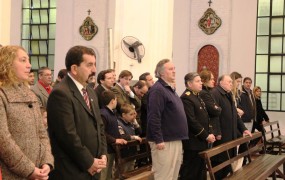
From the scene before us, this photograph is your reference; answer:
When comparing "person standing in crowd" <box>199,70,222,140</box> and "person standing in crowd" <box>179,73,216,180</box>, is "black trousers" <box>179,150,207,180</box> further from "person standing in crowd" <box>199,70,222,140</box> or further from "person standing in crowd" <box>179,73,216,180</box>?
"person standing in crowd" <box>199,70,222,140</box>

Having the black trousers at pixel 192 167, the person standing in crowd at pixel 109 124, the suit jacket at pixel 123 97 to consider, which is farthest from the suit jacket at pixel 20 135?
the suit jacket at pixel 123 97

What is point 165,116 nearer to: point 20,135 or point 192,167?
point 192,167

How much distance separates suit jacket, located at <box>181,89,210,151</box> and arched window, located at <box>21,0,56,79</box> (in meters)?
11.7

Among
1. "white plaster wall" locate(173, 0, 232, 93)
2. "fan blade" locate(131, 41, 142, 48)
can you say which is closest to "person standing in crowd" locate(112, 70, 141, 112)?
"white plaster wall" locate(173, 0, 232, 93)

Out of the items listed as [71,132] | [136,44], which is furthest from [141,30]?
[71,132]

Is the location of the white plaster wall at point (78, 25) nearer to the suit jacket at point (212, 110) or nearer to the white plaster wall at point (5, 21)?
the white plaster wall at point (5, 21)

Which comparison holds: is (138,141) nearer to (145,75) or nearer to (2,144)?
(145,75)

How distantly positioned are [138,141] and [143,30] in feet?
32.0

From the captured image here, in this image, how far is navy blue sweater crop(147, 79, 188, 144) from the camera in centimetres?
550

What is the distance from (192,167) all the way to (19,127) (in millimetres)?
3475

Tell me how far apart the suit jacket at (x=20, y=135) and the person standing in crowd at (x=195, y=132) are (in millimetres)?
3038

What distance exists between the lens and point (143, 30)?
15.7 m

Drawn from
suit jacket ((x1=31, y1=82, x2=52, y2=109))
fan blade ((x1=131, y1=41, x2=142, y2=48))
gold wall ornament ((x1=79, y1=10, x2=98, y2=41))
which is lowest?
suit jacket ((x1=31, y1=82, x2=52, y2=109))

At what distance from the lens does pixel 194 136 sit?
246 inches
